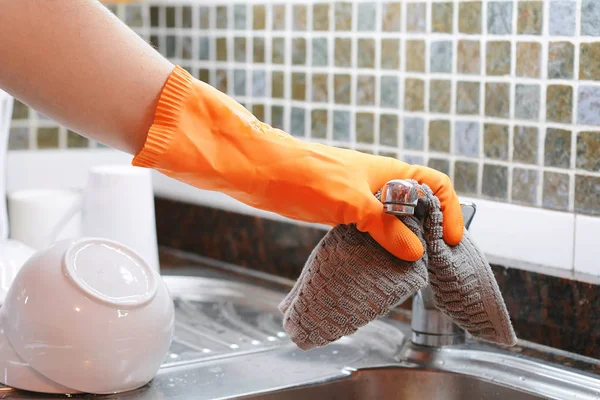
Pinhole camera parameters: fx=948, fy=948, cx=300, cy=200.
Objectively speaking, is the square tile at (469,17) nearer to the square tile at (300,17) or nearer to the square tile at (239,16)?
the square tile at (300,17)

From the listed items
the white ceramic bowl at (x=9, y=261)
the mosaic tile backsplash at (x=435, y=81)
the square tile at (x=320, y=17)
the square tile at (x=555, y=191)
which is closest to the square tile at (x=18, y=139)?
the mosaic tile backsplash at (x=435, y=81)

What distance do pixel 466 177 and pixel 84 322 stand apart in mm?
499

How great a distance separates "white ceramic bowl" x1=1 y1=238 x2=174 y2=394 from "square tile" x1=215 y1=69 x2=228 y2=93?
0.63 m

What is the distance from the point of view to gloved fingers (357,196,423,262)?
2.52 feet

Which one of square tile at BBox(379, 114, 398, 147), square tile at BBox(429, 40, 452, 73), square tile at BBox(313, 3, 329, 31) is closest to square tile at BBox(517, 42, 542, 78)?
square tile at BBox(429, 40, 452, 73)

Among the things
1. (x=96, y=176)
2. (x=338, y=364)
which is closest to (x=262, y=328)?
(x=338, y=364)

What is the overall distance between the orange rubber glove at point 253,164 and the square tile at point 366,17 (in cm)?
47

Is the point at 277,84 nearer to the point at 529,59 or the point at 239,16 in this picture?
the point at 239,16

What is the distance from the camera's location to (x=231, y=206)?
4.67ft

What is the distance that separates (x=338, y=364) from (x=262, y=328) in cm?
17

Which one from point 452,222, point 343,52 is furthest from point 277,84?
point 452,222

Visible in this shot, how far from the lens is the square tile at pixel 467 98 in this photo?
110 cm

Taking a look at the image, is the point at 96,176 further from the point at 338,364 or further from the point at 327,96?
the point at 338,364

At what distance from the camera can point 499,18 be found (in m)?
1.06
